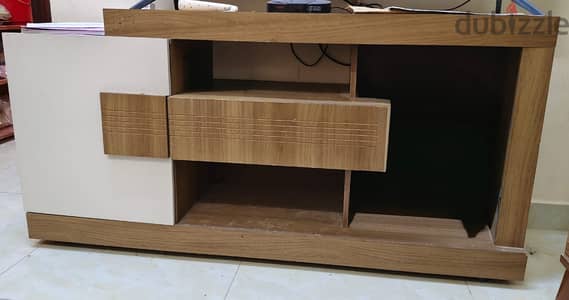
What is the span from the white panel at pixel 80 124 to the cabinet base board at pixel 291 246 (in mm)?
32

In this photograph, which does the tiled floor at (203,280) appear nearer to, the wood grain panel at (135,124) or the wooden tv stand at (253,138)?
the wooden tv stand at (253,138)

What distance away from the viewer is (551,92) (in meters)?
1.24

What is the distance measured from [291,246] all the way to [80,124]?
53cm

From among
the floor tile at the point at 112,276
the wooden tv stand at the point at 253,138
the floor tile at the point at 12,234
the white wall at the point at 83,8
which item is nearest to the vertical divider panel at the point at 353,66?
the wooden tv stand at the point at 253,138

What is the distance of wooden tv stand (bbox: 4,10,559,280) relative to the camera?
926 millimetres

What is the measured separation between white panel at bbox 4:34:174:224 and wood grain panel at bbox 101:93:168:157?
2cm

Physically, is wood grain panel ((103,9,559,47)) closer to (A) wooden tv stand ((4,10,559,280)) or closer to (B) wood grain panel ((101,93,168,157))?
(A) wooden tv stand ((4,10,559,280))

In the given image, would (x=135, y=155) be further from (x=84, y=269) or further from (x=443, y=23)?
(x=443, y=23)

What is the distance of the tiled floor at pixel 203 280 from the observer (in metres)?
0.97

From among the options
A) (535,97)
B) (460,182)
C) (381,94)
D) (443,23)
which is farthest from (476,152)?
(443,23)

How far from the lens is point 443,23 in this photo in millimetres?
880

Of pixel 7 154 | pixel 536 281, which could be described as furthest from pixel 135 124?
pixel 7 154

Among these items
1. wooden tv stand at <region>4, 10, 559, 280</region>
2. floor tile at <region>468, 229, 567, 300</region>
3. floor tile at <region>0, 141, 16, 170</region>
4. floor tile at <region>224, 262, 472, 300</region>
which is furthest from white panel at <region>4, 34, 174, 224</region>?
floor tile at <region>0, 141, 16, 170</region>

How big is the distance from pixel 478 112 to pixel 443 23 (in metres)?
0.47
